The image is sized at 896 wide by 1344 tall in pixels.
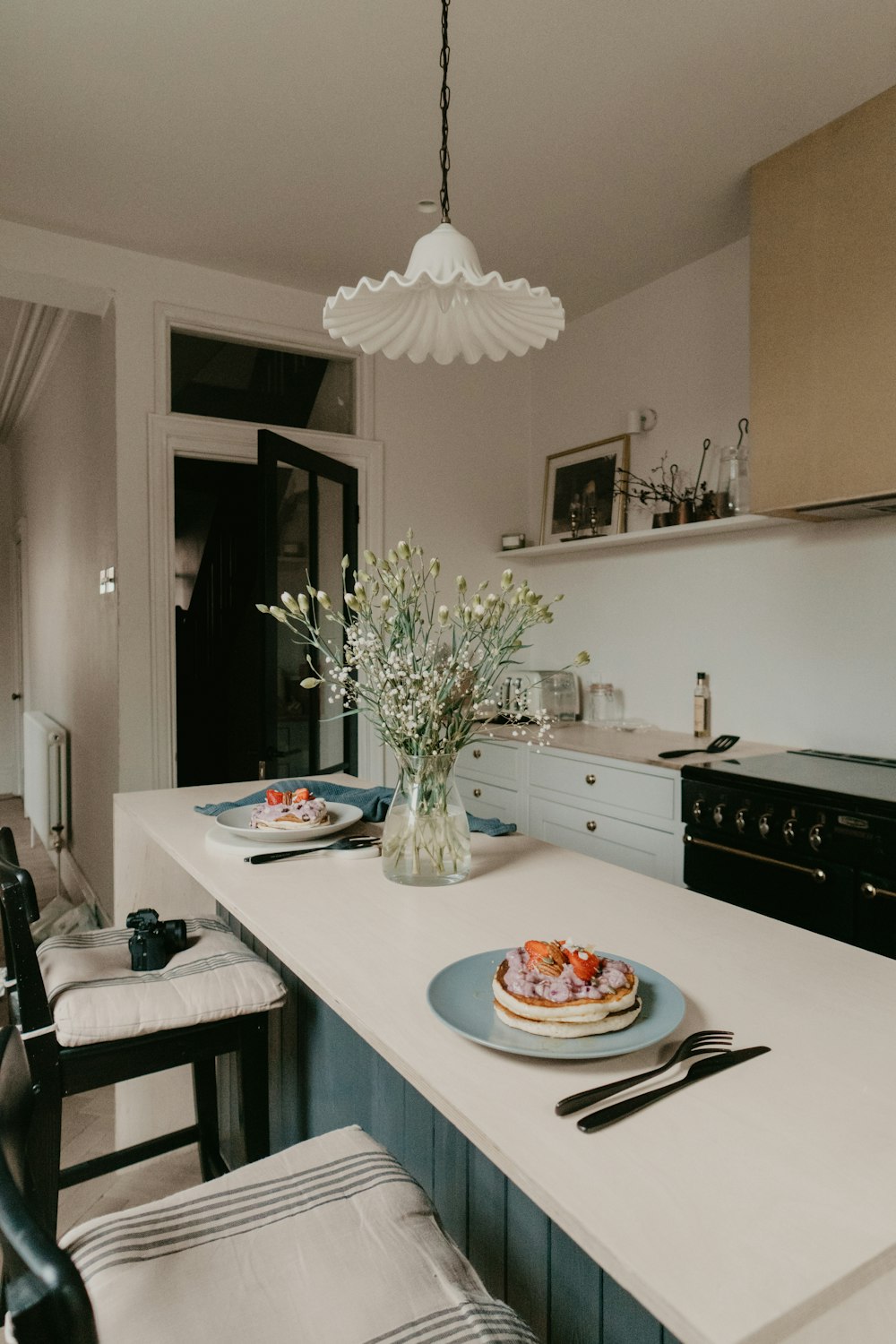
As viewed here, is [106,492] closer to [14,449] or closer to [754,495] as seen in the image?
[754,495]

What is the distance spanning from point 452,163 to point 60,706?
3.93m

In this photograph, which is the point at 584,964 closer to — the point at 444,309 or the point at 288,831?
the point at 288,831

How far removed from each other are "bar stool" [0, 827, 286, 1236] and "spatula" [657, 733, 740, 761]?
171 centimetres

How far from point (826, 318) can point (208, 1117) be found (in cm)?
263

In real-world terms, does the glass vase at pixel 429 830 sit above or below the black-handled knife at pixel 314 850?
above

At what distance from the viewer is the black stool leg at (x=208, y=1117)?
1.93 m

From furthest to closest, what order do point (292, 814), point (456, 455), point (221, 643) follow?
point (221, 643)
point (456, 455)
point (292, 814)

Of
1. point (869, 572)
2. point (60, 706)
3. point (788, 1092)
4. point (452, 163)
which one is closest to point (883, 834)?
point (869, 572)

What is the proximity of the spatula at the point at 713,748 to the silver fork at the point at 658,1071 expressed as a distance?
202 centimetres

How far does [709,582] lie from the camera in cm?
339

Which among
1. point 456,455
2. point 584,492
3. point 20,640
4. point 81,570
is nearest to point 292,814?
point 584,492

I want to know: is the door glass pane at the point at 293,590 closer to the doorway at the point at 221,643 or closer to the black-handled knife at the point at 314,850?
the black-handled knife at the point at 314,850

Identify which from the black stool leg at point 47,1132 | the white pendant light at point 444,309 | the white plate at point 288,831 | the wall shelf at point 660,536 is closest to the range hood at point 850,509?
the wall shelf at point 660,536

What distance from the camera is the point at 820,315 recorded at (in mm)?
2465
